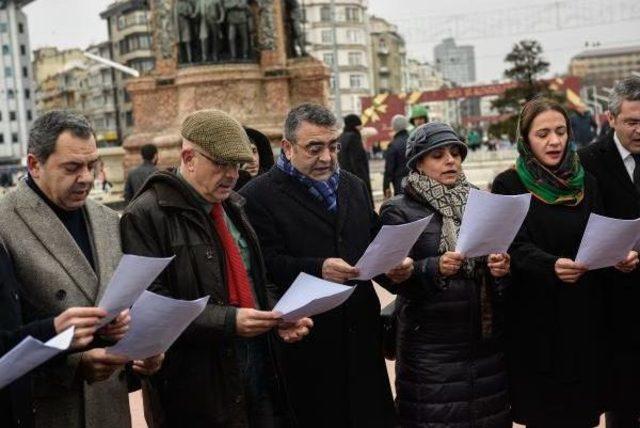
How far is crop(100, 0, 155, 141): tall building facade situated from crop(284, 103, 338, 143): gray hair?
296ft

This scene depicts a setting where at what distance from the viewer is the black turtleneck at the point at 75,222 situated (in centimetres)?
345

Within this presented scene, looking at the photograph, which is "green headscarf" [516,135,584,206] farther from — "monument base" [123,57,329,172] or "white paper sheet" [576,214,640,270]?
"monument base" [123,57,329,172]

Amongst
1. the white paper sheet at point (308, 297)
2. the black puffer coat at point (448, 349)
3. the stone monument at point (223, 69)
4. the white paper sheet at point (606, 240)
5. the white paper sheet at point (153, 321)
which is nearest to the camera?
the white paper sheet at point (153, 321)

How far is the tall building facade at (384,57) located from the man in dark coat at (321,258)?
362ft

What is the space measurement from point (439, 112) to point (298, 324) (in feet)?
467

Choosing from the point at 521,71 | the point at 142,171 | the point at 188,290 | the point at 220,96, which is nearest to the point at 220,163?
A: the point at 188,290

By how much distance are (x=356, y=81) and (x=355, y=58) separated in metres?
2.68

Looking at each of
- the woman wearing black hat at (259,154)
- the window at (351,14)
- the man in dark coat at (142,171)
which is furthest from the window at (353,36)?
the woman wearing black hat at (259,154)

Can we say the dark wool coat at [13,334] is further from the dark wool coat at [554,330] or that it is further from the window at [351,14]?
the window at [351,14]

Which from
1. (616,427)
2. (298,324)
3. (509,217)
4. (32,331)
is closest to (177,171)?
(298,324)

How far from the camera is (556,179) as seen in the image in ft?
14.3

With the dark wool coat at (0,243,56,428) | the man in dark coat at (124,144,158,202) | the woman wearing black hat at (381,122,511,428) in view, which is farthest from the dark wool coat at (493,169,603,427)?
the man in dark coat at (124,144,158,202)

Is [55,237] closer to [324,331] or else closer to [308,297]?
[308,297]

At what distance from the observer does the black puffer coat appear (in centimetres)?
427
